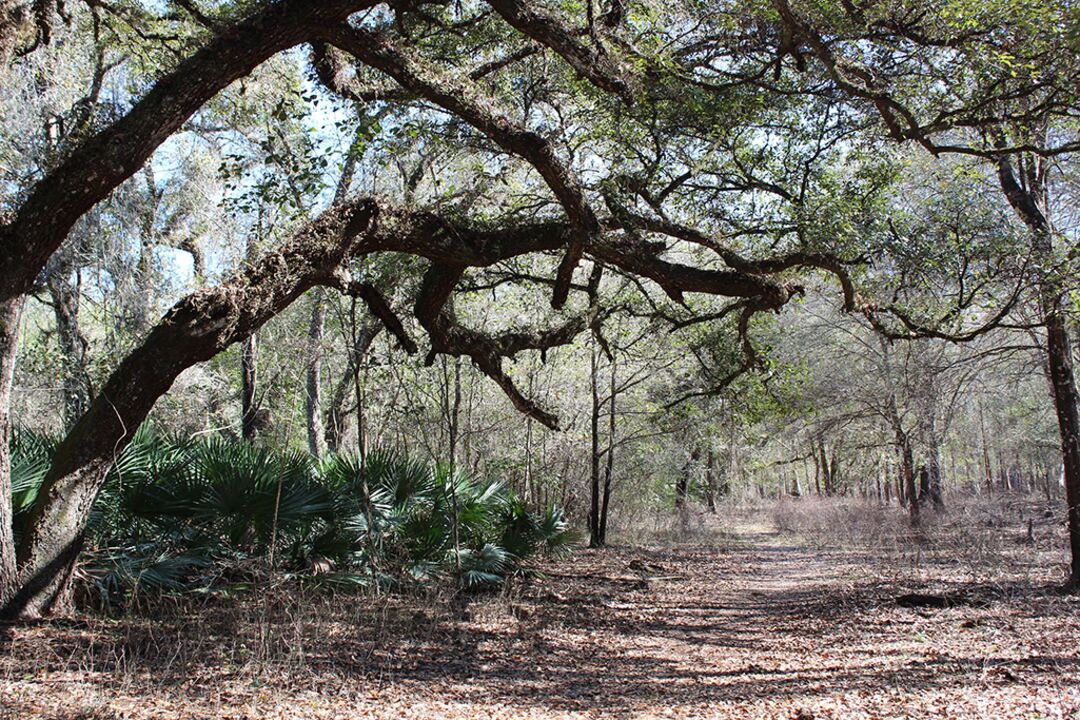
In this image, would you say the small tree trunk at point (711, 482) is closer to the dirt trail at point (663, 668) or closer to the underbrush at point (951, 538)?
the underbrush at point (951, 538)

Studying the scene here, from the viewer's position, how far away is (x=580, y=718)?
4824mm

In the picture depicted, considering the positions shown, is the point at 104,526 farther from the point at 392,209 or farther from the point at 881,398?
the point at 881,398

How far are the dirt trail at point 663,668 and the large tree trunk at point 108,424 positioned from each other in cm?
130

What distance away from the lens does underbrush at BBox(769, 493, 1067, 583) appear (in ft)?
32.9

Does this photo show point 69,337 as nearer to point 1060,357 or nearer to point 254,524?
point 254,524

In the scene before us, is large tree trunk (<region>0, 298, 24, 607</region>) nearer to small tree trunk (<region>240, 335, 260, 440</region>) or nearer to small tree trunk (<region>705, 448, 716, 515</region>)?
small tree trunk (<region>240, 335, 260, 440</region>)

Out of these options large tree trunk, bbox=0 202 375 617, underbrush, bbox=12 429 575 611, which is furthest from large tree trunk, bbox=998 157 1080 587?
large tree trunk, bbox=0 202 375 617

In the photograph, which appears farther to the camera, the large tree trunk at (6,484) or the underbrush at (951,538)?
the underbrush at (951,538)

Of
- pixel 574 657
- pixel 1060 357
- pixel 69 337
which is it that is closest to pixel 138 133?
pixel 574 657

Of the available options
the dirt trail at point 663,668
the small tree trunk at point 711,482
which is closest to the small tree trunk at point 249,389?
the dirt trail at point 663,668

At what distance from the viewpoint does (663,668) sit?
6203 mm

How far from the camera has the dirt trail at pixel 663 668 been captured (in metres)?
4.62

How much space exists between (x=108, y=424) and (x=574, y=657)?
14.0 ft

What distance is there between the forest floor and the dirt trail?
0.02 meters
